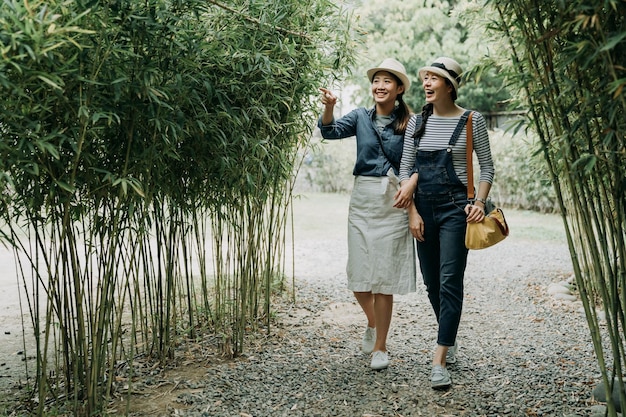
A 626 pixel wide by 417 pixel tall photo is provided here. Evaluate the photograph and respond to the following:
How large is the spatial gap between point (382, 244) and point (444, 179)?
44cm

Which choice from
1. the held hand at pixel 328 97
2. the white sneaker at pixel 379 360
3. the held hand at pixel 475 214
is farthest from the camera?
the white sneaker at pixel 379 360

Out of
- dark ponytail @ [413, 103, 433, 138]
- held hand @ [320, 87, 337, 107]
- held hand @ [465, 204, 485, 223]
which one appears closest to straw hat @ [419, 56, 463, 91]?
dark ponytail @ [413, 103, 433, 138]

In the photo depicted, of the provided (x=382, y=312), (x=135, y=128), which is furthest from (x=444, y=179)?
(x=135, y=128)

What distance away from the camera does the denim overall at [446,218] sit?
8.70 ft

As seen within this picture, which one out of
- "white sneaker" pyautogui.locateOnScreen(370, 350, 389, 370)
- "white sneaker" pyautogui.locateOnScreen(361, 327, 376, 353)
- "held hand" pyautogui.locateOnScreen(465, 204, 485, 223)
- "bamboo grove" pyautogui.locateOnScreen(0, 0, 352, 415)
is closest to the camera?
"bamboo grove" pyautogui.locateOnScreen(0, 0, 352, 415)

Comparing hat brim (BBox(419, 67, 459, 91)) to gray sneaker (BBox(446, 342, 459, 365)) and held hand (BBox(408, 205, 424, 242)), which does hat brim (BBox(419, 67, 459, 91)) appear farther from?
gray sneaker (BBox(446, 342, 459, 365))

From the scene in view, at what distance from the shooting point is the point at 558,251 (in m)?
6.99

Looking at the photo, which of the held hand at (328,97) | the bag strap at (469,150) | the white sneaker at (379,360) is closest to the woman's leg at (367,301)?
the white sneaker at (379,360)

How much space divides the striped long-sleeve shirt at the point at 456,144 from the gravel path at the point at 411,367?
0.96m

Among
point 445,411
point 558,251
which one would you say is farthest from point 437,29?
point 445,411

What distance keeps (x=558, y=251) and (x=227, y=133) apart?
212 inches

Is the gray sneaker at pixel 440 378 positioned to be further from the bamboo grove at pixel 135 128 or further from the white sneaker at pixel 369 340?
the bamboo grove at pixel 135 128

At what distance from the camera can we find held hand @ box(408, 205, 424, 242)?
274 centimetres

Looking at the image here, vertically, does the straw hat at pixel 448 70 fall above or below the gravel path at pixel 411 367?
above
